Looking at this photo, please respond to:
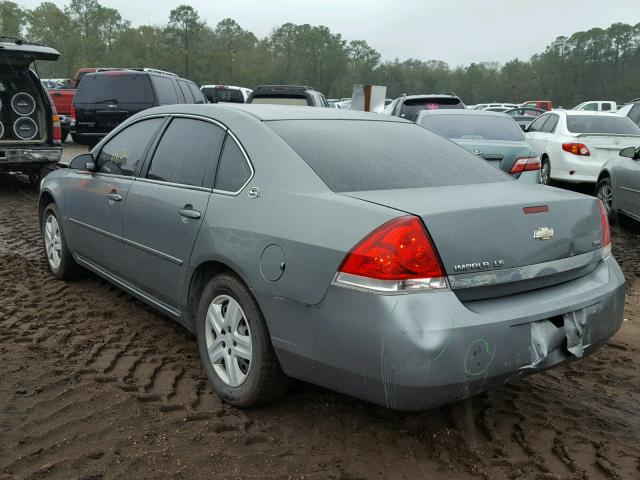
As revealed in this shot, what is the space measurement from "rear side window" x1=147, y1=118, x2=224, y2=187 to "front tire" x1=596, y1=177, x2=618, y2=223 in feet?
21.2

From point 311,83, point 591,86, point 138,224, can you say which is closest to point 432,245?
point 138,224

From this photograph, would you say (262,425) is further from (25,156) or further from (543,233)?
(25,156)

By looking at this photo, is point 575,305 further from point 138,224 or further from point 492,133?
point 492,133

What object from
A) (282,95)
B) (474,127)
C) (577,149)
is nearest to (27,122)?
(282,95)

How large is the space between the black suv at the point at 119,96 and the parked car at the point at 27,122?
2150 millimetres

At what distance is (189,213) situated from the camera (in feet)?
10.9

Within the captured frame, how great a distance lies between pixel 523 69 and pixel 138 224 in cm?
9605

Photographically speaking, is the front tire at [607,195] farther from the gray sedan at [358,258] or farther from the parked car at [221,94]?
the parked car at [221,94]

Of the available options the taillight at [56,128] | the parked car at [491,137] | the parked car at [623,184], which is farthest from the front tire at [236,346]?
the taillight at [56,128]

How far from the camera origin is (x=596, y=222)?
3041 mm

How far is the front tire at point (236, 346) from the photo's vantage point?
2.87 m

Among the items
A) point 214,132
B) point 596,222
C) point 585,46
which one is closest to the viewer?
point 596,222

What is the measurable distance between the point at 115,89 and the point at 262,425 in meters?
10.5

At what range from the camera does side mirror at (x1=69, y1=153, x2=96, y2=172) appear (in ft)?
15.0
